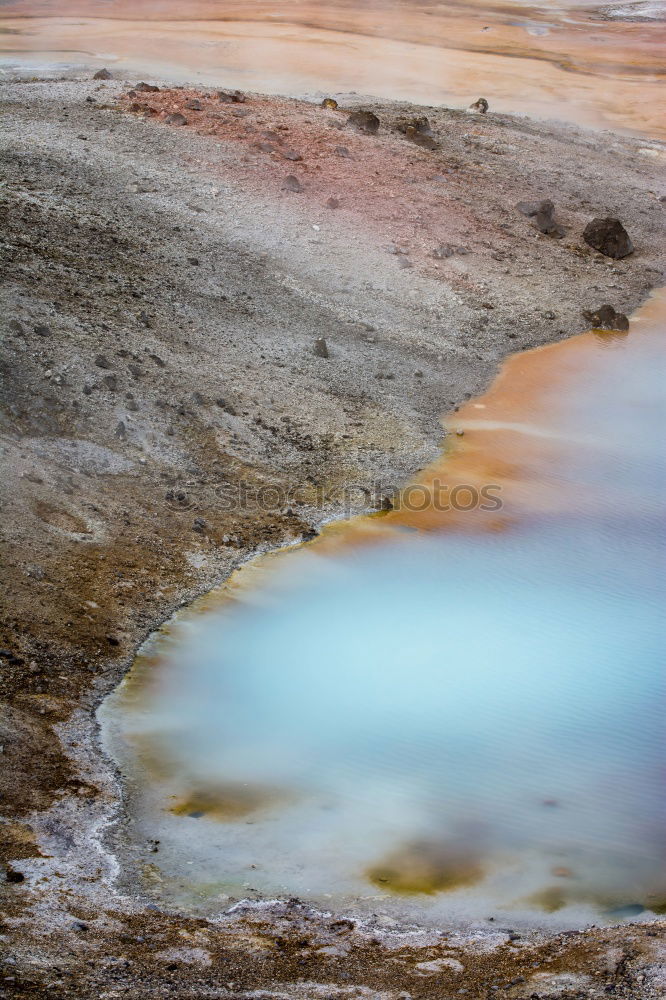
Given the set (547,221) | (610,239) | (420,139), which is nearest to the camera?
(610,239)

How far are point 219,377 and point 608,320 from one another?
4716 mm

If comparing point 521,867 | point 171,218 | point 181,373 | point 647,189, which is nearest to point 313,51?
point 647,189

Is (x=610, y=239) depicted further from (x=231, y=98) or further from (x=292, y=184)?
(x=231, y=98)

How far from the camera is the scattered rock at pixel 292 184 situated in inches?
508

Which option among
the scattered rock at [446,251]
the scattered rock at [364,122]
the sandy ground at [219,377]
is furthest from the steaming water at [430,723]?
the scattered rock at [364,122]

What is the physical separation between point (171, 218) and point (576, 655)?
6.99 m

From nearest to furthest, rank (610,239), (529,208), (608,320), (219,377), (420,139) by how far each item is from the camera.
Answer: (219,377) → (608,320) → (610,239) → (529,208) → (420,139)

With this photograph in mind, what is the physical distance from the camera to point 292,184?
12945 mm

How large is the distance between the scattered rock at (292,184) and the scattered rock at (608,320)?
3.57 meters

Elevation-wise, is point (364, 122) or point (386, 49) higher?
point (386, 49)

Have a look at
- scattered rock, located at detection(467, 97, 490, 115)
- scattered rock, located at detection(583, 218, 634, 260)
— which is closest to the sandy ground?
scattered rock, located at detection(583, 218, 634, 260)

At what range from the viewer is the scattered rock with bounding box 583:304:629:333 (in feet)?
39.8

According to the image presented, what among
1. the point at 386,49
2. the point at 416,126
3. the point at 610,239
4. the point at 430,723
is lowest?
the point at 430,723

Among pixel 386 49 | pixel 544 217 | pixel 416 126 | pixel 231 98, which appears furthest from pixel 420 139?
pixel 386 49
